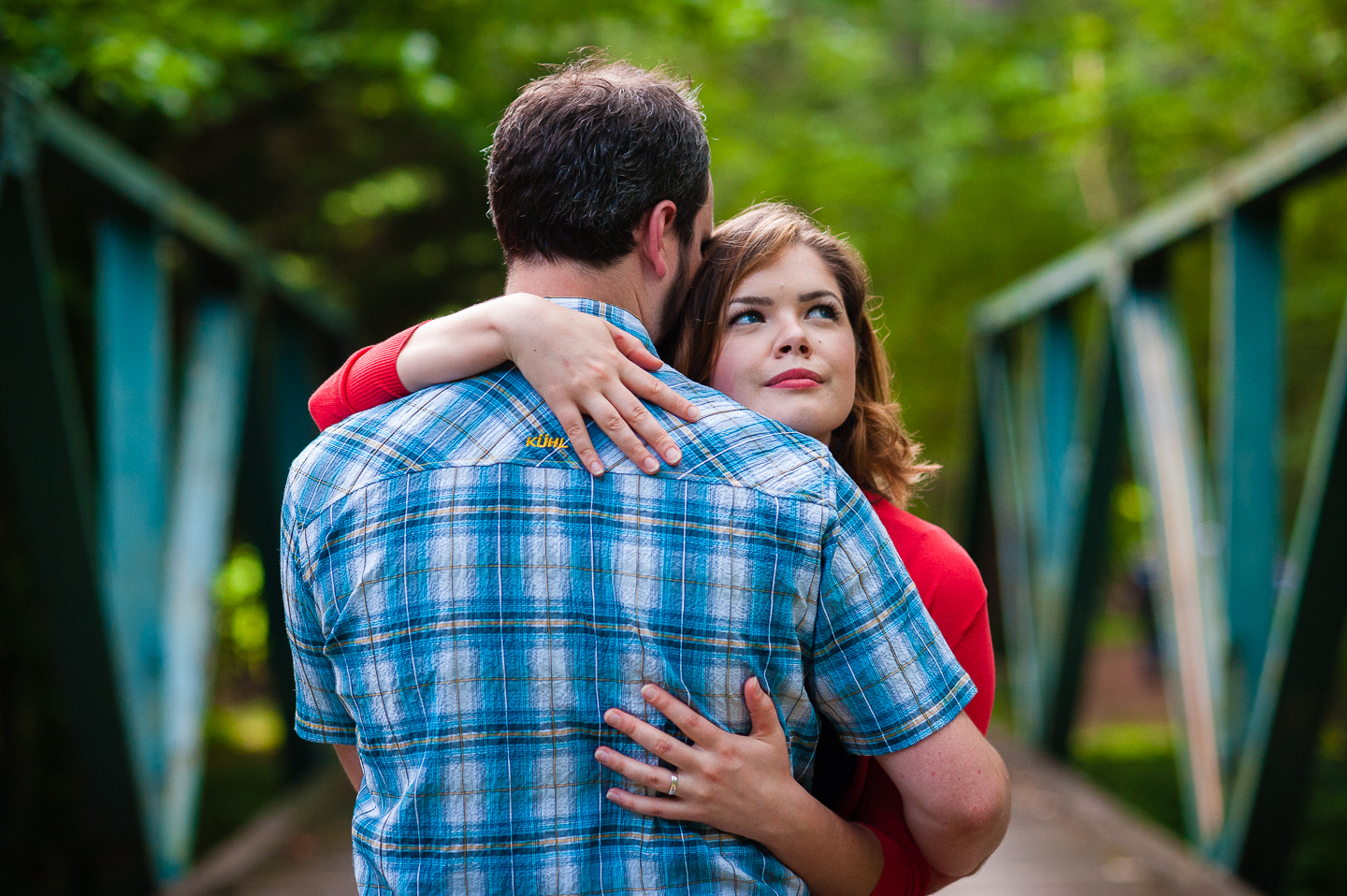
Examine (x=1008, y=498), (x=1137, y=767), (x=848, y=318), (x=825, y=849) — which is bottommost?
(x=1137, y=767)

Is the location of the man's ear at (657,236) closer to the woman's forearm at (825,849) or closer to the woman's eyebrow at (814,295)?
the woman's eyebrow at (814,295)

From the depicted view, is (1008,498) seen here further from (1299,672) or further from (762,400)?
(762,400)

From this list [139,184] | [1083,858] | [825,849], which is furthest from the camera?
[1083,858]

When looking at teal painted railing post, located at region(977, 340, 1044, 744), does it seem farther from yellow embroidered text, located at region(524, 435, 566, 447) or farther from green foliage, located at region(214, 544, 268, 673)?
yellow embroidered text, located at region(524, 435, 566, 447)

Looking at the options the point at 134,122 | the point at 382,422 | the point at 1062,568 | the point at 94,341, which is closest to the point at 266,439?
the point at 94,341

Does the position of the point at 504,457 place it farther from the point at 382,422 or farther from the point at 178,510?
the point at 178,510

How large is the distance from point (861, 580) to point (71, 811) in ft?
14.2

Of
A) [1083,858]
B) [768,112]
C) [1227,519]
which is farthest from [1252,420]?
[768,112]

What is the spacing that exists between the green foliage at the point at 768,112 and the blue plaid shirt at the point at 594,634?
2.48m

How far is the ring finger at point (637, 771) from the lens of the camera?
119 cm

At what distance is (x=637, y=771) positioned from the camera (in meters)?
1.19

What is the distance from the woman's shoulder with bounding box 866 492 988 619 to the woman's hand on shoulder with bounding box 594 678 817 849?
36 centimetres

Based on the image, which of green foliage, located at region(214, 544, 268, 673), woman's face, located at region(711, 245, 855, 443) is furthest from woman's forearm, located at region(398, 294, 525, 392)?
green foliage, located at region(214, 544, 268, 673)

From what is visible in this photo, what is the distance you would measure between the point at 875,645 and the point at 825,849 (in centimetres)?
27
